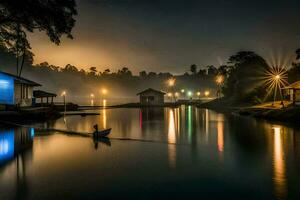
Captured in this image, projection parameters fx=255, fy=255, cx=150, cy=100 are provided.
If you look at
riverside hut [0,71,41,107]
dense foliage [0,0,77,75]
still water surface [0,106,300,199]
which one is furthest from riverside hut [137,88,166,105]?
still water surface [0,106,300,199]

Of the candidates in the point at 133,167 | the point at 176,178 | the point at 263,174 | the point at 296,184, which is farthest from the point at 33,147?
the point at 296,184

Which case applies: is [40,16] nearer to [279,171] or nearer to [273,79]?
[279,171]

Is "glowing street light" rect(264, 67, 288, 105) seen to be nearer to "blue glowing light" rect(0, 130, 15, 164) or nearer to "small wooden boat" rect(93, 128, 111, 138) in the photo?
"small wooden boat" rect(93, 128, 111, 138)

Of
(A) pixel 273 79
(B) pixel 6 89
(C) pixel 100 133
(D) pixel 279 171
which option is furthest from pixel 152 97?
(D) pixel 279 171

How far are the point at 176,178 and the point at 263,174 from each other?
4.72 metres

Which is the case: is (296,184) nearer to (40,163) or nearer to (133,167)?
(133,167)

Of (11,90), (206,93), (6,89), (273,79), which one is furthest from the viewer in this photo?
(206,93)

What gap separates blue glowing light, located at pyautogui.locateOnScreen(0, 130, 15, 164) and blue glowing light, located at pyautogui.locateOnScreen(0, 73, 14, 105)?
17195 mm

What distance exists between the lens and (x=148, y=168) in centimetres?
1514

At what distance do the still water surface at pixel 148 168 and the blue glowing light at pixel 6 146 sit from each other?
2.7 inches

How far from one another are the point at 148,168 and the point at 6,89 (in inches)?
1393

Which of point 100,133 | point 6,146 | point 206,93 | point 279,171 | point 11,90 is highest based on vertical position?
point 206,93

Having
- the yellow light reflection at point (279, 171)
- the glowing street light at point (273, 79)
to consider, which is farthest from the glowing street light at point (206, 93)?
the yellow light reflection at point (279, 171)

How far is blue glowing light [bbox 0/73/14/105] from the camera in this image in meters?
41.0
